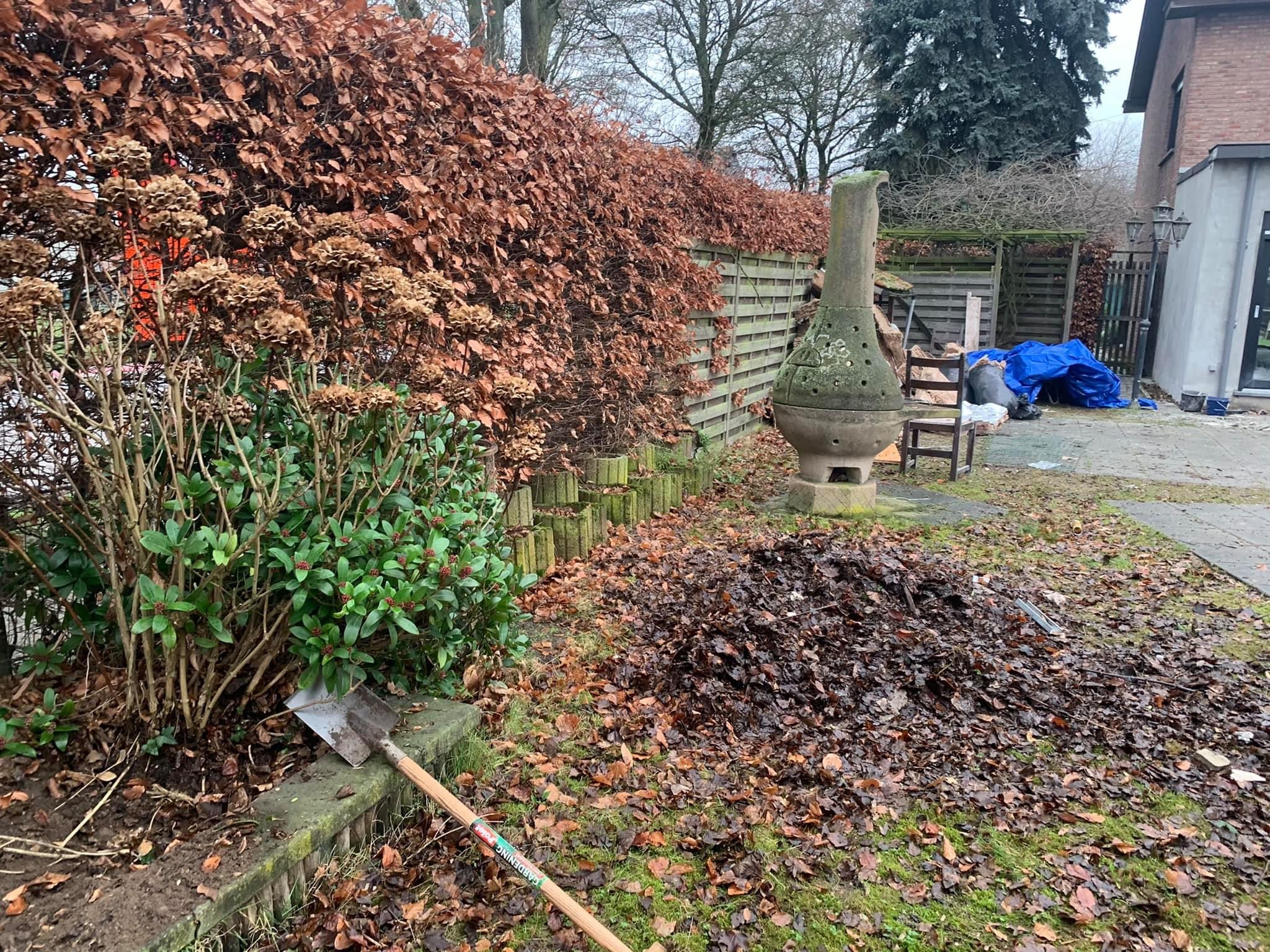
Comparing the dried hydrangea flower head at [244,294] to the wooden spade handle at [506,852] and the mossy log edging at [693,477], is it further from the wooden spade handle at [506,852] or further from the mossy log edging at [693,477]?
the mossy log edging at [693,477]

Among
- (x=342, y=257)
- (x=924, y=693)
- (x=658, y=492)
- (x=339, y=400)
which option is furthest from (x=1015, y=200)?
(x=339, y=400)

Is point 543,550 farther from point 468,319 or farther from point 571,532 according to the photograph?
point 468,319

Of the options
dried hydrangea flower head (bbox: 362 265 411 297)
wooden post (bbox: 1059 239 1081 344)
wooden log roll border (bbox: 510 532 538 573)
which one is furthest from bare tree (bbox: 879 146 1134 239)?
dried hydrangea flower head (bbox: 362 265 411 297)

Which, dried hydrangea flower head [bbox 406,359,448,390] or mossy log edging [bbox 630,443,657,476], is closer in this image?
dried hydrangea flower head [bbox 406,359,448,390]

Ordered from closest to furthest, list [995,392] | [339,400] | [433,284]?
[339,400]
[433,284]
[995,392]

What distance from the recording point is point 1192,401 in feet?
44.4

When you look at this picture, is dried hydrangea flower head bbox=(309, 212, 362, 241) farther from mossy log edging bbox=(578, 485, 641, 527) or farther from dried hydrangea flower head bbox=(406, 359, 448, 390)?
mossy log edging bbox=(578, 485, 641, 527)

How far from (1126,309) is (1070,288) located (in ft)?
5.43

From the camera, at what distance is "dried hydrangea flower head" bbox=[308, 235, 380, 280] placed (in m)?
2.39

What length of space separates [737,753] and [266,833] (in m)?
1.79

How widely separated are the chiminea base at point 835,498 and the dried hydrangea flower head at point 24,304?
5.69 meters

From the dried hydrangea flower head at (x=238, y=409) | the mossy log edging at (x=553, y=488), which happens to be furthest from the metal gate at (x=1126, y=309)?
the dried hydrangea flower head at (x=238, y=409)

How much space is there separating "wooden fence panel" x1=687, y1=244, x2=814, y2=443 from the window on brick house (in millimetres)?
12869

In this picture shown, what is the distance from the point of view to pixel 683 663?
3.96m
